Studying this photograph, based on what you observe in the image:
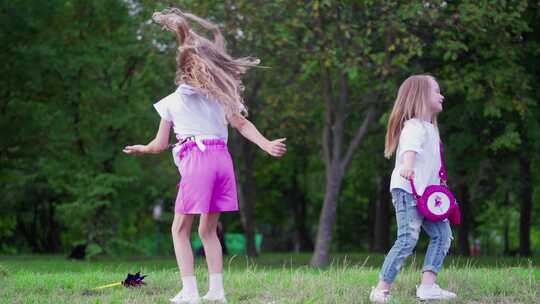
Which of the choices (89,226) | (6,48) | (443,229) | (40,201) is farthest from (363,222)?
(443,229)

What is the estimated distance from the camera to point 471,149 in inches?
753

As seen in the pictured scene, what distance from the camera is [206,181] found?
19.3ft

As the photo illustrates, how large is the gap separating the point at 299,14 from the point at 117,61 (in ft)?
25.6

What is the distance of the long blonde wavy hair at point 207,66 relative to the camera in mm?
5957

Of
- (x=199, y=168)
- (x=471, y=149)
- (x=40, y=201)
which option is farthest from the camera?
(x=40, y=201)

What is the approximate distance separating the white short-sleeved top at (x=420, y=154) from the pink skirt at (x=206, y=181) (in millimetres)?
1257

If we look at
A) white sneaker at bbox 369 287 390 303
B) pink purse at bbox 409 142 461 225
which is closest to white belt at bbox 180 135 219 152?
pink purse at bbox 409 142 461 225

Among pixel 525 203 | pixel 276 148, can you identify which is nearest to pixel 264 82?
pixel 525 203

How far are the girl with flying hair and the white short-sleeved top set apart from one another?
94cm

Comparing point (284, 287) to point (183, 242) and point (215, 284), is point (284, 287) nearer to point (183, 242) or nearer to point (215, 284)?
point (215, 284)

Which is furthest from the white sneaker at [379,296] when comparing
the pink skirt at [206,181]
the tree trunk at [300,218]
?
the tree trunk at [300,218]

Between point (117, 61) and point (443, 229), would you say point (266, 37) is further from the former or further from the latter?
point (443, 229)

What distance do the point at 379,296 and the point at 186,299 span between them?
138 centimetres

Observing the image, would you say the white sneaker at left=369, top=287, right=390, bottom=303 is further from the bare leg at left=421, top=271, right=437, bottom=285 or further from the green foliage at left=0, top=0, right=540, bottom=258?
the green foliage at left=0, top=0, right=540, bottom=258
